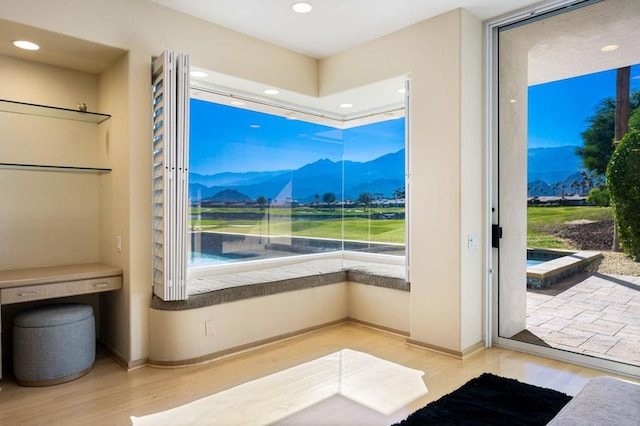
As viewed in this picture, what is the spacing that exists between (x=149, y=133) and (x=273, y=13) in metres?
1.41

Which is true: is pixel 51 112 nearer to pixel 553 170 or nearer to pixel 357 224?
pixel 357 224

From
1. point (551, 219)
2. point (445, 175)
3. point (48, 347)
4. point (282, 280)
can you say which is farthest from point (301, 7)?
point (48, 347)

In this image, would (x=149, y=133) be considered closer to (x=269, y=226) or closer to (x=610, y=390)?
(x=269, y=226)

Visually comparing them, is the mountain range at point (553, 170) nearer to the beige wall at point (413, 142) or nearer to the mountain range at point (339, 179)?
the mountain range at point (339, 179)

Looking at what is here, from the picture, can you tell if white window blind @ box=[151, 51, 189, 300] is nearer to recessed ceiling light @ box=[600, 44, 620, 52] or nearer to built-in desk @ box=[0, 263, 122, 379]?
built-in desk @ box=[0, 263, 122, 379]

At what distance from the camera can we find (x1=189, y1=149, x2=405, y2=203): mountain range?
421cm

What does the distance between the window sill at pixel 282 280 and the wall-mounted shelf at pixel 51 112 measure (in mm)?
1653

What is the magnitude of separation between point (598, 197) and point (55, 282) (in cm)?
406

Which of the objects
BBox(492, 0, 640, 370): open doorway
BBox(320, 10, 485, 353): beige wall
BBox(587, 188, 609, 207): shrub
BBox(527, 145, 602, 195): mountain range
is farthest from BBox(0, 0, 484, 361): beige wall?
BBox(587, 188, 609, 207): shrub

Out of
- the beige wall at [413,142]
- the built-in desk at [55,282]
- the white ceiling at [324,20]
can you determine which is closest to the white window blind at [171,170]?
the beige wall at [413,142]

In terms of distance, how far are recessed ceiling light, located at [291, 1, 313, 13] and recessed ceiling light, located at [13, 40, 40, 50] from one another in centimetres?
195

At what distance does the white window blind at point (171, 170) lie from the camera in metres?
3.14

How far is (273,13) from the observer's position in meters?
3.45

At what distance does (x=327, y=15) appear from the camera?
3.49 meters
